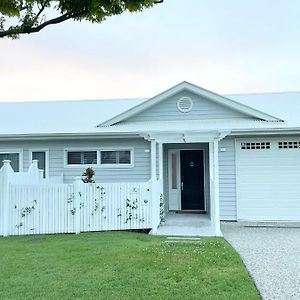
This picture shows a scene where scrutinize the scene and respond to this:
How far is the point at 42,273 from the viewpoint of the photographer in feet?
21.4

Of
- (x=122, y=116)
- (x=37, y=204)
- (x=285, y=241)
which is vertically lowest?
(x=285, y=241)

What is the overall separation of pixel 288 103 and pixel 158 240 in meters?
9.54

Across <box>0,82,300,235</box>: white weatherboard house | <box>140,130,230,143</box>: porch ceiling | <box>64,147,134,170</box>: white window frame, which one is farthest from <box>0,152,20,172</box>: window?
<box>140,130,230,143</box>: porch ceiling

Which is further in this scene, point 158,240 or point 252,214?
point 252,214

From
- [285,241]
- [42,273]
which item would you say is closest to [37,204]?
[42,273]

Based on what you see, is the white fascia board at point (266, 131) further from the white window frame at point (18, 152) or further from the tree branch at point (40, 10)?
the tree branch at point (40, 10)

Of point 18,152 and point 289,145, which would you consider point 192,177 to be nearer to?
point 289,145

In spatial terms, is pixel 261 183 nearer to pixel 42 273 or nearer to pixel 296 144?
pixel 296 144

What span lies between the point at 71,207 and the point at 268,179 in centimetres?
659

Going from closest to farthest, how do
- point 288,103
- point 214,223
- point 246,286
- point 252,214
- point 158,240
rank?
point 246,286, point 158,240, point 214,223, point 252,214, point 288,103

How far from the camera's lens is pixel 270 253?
8.41 meters

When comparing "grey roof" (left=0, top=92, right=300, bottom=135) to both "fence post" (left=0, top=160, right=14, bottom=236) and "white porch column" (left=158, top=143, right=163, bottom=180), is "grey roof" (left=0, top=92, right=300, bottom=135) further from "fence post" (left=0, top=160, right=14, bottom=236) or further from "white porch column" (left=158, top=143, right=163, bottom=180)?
"fence post" (left=0, top=160, right=14, bottom=236)

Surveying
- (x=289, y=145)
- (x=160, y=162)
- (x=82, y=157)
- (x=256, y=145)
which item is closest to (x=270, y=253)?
(x=160, y=162)

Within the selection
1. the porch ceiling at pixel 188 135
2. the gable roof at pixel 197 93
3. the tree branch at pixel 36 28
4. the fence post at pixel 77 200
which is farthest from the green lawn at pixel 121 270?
the gable roof at pixel 197 93
